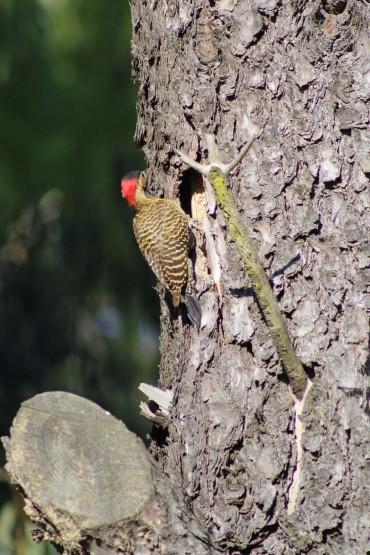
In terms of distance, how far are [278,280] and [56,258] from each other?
4982 millimetres

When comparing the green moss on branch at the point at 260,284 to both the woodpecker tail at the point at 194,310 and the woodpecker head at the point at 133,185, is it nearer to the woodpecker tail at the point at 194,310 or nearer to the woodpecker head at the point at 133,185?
the woodpecker tail at the point at 194,310

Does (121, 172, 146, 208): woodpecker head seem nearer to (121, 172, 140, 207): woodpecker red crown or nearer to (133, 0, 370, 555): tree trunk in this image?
(121, 172, 140, 207): woodpecker red crown

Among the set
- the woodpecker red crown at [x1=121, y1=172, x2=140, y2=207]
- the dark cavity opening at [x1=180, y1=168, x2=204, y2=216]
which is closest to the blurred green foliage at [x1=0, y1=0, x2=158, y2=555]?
the woodpecker red crown at [x1=121, y1=172, x2=140, y2=207]

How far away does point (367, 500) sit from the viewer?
261 cm

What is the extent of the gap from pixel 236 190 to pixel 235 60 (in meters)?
0.48

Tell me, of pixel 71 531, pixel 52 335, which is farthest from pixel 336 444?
pixel 52 335

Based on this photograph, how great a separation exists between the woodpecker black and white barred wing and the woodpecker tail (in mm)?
198

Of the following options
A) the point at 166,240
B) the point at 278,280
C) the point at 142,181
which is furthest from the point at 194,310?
the point at 142,181

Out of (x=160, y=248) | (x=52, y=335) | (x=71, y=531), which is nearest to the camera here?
(x=71, y=531)

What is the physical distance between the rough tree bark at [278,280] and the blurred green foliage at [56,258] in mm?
4010

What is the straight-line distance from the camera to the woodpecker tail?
3092mm

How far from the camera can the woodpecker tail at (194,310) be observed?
3.09 metres

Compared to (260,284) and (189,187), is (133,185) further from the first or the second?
(260,284)

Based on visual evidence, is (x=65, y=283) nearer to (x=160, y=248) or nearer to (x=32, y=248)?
(x=32, y=248)
